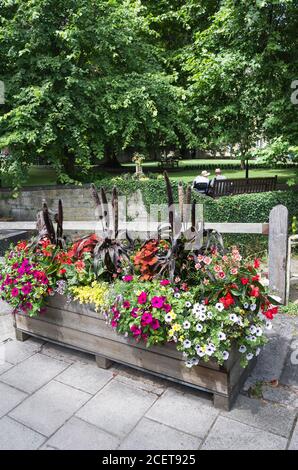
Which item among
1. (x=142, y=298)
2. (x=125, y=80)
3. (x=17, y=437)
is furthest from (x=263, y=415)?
(x=125, y=80)

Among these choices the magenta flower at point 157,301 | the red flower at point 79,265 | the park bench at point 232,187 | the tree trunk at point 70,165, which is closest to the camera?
the magenta flower at point 157,301

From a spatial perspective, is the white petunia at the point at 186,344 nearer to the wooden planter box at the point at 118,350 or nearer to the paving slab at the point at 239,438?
the wooden planter box at the point at 118,350

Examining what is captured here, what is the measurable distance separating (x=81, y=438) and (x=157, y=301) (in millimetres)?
942

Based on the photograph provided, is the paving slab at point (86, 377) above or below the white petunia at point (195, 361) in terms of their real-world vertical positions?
below

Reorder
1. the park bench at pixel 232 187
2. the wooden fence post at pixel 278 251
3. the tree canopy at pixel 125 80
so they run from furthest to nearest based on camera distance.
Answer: the park bench at pixel 232 187 → the tree canopy at pixel 125 80 → the wooden fence post at pixel 278 251

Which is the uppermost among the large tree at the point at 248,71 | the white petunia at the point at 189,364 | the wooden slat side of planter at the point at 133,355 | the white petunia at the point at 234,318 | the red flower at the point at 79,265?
the large tree at the point at 248,71

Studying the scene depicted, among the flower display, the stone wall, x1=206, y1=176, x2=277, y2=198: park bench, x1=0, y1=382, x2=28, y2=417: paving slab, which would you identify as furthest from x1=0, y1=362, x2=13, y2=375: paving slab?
x1=206, y1=176, x2=277, y2=198: park bench

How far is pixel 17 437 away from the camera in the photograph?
215 centimetres

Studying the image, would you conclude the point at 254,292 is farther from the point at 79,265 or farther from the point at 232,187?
the point at 232,187

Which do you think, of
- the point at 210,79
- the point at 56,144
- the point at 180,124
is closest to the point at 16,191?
the point at 56,144

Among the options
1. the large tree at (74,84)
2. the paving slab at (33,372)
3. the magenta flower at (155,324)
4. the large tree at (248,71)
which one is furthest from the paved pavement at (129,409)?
the large tree at (74,84)

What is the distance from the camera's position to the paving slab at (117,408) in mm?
2230

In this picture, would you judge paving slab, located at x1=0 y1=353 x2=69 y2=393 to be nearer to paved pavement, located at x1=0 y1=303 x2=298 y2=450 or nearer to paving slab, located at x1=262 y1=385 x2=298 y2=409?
paved pavement, located at x1=0 y1=303 x2=298 y2=450

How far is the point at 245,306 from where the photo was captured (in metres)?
2.30
